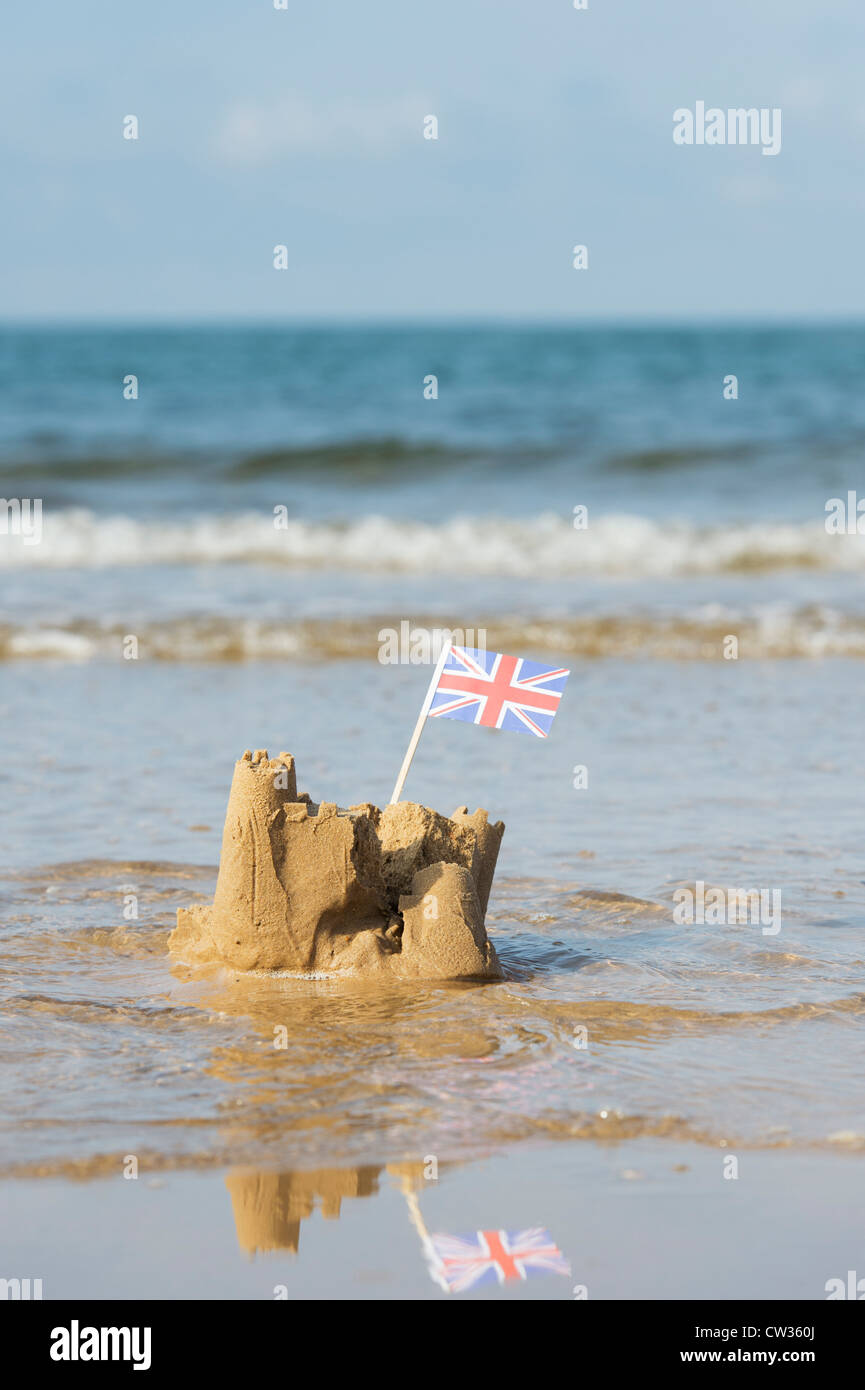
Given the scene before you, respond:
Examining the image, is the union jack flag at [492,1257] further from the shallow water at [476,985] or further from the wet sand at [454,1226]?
the shallow water at [476,985]

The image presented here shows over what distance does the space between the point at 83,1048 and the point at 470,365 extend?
3978cm

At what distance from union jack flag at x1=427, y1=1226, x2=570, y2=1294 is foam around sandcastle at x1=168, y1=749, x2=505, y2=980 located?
165 centimetres

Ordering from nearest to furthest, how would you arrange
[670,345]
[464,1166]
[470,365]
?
[464,1166]
[470,365]
[670,345]

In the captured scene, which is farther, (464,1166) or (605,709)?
(605,709)

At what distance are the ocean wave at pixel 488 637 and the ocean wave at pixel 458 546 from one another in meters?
3.27

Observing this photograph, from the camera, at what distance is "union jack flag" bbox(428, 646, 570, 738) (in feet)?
19.0

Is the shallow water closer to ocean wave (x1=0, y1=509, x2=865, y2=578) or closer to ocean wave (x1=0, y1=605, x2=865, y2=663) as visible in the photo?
ocean wave (x1=0, y1=605, x2=865, y2=663)

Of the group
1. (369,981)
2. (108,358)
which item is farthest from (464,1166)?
(108,358)

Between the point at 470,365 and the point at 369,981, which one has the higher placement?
the point at 470,365

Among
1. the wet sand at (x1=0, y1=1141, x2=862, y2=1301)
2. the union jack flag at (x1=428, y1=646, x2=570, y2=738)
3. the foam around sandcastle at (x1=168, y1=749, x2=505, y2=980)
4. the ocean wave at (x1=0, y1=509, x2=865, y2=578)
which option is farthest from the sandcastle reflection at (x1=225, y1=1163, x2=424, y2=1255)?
the ocean wave at (x1=0, y1=509, x2=865, y2=578)

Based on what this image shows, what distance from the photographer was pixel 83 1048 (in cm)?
492

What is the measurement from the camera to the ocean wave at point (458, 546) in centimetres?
1709
